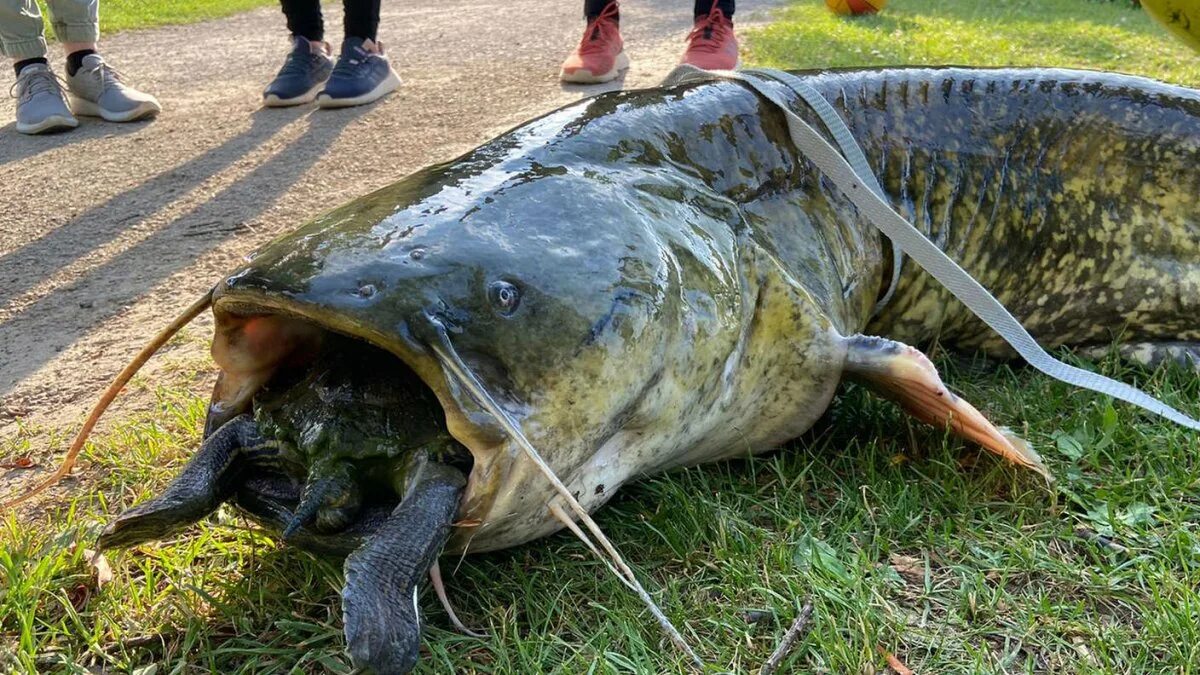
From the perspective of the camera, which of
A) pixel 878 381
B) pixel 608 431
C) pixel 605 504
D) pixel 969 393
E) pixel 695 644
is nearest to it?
pixel 695 644

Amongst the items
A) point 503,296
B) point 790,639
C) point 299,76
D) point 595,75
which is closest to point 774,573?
point 790,639

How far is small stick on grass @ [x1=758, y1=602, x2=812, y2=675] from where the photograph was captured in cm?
162

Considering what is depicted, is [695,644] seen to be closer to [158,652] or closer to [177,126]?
[158,652]

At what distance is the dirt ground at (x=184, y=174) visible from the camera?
3.12 metres

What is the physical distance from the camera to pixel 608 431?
5.90 ft

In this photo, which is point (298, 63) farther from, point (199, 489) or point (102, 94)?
point (199, 489)

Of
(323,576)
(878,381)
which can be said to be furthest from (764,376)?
(323,576)

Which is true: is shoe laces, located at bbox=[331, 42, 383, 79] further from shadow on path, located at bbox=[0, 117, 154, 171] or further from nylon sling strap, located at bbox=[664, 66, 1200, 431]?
nylon sling strap, located at bbox=[664, 66, 1200, 431]

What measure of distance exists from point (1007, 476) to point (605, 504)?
82 centimetres

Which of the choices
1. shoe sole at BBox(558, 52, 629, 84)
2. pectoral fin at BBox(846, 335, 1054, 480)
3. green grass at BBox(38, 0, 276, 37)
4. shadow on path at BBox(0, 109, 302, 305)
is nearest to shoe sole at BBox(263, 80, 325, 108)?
shadow on path at BBox(0, 109, 302, 305)

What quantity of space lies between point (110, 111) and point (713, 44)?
3.32 meters

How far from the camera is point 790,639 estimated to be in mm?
1657

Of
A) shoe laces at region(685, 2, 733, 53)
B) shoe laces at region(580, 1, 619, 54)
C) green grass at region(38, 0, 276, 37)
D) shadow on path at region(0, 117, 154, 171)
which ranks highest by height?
shoe laces at region(685, 2, 733, 53)

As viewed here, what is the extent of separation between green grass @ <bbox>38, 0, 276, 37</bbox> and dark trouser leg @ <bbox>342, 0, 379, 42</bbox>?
176 inches
